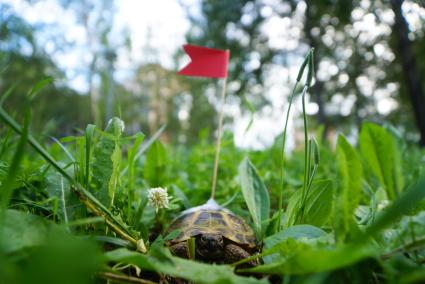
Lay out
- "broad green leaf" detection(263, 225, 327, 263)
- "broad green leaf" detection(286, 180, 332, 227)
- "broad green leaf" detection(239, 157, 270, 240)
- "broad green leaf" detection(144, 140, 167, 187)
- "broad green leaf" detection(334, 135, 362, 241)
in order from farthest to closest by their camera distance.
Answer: "broad green leaf" detection(144, 140, 167, 187)
"broad green leaf" detection(239, 157, 270, 240)
"broad green leaf" detection(286, 180, 332, 227)
"broad green leaf" detection(263, 225, 327, 263)
"broad green leaf" detection(334, 135, 362, 241)

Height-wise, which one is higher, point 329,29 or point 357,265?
point 329,29

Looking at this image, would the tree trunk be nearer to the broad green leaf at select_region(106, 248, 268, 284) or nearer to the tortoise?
the tortoise

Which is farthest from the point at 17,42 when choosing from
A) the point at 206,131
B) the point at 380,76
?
the point at 380,76

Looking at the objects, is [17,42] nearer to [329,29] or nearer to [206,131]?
[206,131]

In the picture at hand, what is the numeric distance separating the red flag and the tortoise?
2.26 ft

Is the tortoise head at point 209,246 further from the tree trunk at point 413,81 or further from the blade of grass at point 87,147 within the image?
the tree trunk at point 413,81

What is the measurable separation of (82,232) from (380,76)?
1314 cm

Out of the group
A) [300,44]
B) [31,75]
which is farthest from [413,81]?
[31,75]

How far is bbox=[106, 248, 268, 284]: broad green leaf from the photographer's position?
45 centimetres

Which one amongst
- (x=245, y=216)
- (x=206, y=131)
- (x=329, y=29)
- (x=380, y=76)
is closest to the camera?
(x=245, y=216)

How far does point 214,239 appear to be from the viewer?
0.81 m

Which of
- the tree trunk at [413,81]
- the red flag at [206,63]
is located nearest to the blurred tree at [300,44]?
the tree trunk at [413,81]

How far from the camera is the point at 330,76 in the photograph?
11.8 meters

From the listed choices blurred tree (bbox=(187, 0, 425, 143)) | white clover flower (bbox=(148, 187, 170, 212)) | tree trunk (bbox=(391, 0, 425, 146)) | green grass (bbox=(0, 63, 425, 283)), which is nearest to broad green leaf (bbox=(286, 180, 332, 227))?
green grass (bbox=(0, 63, 425, 283))
